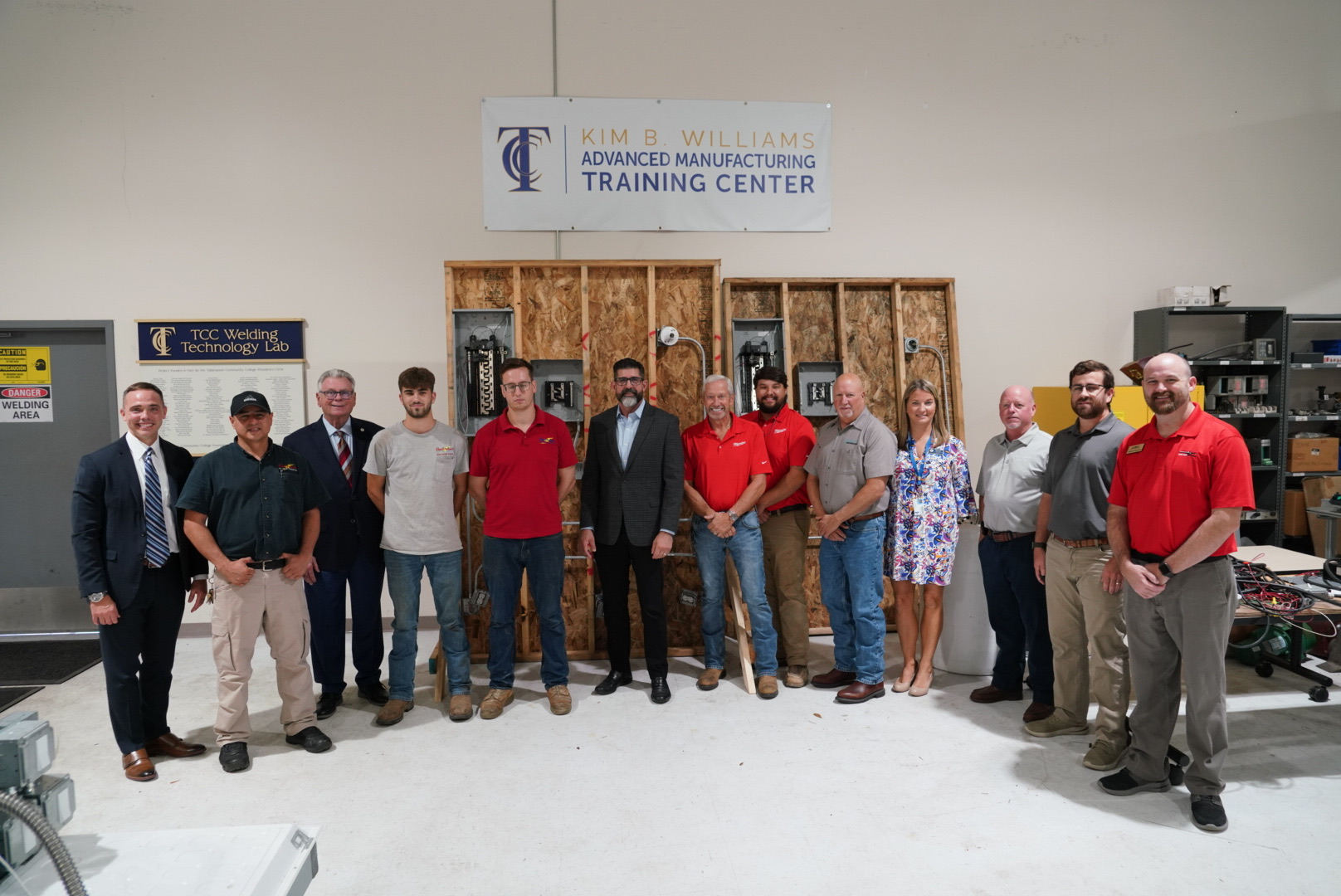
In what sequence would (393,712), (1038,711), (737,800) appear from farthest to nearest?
1. (393,712)
2. (1038,711)
3. (737,800)

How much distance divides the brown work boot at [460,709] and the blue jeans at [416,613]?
6 cm

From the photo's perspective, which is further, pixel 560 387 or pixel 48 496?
pixel 48 496

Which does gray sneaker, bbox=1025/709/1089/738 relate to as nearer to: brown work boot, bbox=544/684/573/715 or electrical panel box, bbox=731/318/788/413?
brown work boot, bbox=544/684/573/715

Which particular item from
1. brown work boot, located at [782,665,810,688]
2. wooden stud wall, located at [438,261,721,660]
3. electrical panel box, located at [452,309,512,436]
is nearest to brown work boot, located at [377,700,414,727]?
wooden stud wall, located at [438,261,721,660]

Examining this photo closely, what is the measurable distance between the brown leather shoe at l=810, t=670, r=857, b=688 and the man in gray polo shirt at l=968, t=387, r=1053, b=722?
88cm

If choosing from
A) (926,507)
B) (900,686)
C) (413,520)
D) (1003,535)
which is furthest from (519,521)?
(1003,535)

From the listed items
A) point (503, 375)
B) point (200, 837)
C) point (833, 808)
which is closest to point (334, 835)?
point (200, 837)

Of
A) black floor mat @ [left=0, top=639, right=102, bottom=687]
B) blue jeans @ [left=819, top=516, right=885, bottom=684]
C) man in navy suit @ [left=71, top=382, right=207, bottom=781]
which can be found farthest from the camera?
black floor mat @ [left=0, top=639, right=102, bottom=687]

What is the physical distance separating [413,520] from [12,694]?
268 cm

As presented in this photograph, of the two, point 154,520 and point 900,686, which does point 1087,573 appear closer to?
point 900,686

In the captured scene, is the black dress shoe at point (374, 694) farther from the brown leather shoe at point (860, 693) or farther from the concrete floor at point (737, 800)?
the brown leather shoe at point (860, 693)

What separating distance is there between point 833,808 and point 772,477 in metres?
1.79

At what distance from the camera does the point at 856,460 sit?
12.5 ft

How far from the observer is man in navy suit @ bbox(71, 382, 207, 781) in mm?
3023
